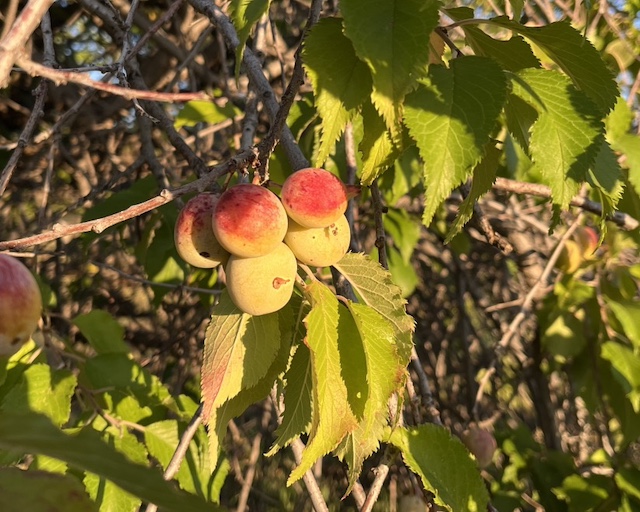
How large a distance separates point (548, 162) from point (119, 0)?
5.64 feet

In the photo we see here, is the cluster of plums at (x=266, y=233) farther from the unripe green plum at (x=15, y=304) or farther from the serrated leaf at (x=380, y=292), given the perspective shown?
the unripe green plum at (x=15, y=304)

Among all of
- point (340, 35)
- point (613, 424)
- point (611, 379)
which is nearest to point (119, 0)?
point (340, 35)

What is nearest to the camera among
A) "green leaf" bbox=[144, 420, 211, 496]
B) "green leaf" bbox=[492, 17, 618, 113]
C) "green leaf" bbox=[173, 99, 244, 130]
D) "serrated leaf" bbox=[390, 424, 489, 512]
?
"green leaf" bbox=[492, 17, 618, 113]

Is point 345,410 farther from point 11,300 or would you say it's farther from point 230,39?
point 230,39

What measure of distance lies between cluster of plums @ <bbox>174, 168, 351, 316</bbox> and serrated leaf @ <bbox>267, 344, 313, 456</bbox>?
0.30 feet

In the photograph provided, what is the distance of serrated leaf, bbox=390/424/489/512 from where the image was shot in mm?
878

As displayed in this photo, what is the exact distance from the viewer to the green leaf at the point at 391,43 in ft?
1.97

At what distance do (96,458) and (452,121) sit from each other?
18.9 inches

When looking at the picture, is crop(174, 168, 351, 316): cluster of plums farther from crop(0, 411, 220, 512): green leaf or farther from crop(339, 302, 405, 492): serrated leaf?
crop(0, 411, 220, 512): green leaf

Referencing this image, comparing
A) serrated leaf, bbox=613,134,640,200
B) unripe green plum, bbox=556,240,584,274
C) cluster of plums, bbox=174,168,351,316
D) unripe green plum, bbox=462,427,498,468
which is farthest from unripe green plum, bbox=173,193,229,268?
unripe green plum, bbox=556,240,584,274

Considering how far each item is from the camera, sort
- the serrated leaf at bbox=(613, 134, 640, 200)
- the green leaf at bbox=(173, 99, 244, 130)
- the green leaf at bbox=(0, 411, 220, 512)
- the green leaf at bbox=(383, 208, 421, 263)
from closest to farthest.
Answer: the green leaf at bbox=(0, 411, 220, 512) < the serrated leaf at bbox=(613, 134, 640, 200) < the green leaf at bbox=(173, 99, 244, 130) < the green leaf at bbox=(383, 208, 421, 263)

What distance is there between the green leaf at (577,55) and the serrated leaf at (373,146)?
192 mm

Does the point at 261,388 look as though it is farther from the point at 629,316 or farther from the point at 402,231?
the point at 629,316

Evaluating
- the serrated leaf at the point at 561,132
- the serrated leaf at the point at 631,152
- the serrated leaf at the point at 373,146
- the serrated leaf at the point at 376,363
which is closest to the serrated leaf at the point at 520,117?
the serrated leaf at the point at 561,132
